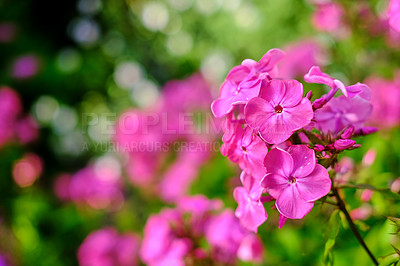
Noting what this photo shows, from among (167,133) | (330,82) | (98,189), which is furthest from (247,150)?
(98,189)

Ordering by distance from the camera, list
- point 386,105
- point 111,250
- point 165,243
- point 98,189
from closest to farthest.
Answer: point 165,243 < point 386,105 < point 111,250 < point 98,189

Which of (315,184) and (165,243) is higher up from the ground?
(315,184)

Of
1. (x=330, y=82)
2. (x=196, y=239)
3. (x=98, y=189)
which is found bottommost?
(x=98, y=189)

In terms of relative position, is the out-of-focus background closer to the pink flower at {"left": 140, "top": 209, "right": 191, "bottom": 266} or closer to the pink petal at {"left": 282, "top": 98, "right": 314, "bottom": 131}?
the pink petal at {"left": 282, "top": 98, "right": 314, "bottom": 131}

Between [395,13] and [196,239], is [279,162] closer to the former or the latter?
[395,13]

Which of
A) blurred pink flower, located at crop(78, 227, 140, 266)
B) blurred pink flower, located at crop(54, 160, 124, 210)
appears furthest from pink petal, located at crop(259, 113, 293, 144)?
blurred pink flower, located at crop(54, 160, 124, 210)

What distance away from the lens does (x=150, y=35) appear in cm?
475

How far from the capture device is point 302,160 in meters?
0.58

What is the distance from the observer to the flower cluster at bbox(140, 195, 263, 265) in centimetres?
104

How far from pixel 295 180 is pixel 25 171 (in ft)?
11.1

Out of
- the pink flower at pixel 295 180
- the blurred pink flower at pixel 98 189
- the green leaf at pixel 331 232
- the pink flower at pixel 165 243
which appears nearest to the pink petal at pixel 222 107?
the pink flower at pixel 295 180

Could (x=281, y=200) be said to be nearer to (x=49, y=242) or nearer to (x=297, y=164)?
(x=297, y=164)

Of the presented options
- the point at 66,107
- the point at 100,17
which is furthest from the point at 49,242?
the point at 100,17

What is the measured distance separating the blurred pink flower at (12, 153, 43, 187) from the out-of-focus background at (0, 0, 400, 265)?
1 centimetres
